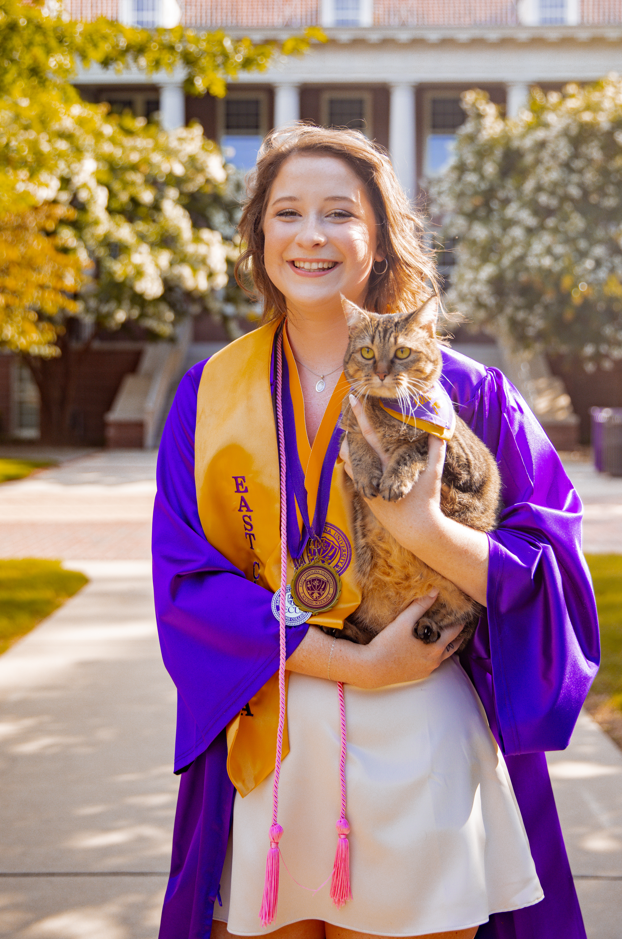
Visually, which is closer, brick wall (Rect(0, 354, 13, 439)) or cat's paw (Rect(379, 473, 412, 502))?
cat's paw (Rect(379, 473, 412, 502))

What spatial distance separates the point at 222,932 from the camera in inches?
78.8

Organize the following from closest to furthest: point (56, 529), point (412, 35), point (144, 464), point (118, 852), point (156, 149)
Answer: point (118, 852)
point (56, 529)
point (144, 464)
point (156, 149)
point (412, 35)

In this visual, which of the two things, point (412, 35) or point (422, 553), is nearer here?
point (422, 553)

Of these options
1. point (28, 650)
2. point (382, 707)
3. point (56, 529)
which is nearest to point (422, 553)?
point (382, 707)

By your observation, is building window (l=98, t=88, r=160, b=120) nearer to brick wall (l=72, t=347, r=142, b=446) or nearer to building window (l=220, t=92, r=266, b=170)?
building window (l=220, t=92, r=266, b=170)

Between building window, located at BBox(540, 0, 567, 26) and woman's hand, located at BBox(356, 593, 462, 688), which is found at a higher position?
building window, located at BBox(540, 0, 567, 26)

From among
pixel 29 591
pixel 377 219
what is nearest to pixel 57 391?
pixel 29 591

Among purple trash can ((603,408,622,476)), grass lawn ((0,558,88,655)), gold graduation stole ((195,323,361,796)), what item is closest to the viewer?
gold graduation stole ((195,323,361,796))

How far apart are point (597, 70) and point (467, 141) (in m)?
7.36

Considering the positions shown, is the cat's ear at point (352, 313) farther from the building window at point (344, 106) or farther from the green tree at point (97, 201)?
the building window at point (344, 106)

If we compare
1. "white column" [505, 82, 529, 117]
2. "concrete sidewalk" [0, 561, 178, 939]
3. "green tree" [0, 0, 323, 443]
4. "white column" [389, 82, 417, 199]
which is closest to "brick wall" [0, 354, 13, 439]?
"green tree" [0, 0, 323, 443]

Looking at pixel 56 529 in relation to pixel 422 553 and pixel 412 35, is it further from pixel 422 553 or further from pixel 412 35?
pixel 412 35

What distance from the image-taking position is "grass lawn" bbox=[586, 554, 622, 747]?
5203mm

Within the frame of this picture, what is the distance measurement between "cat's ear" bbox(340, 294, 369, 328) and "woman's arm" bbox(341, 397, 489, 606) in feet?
1.06
